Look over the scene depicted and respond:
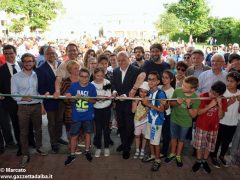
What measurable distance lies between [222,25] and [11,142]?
4533 cm

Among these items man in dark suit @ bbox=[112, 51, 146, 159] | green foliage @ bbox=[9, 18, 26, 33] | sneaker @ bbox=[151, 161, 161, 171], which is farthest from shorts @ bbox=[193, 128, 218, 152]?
green foliage @ bbox=[9, 18, 26, 33]

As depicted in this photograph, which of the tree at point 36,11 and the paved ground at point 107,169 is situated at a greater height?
the tree at point 36,11

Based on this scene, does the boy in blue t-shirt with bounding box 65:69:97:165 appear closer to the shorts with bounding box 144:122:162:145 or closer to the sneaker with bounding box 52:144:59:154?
the sneaker with bounding box 52:144:59:154

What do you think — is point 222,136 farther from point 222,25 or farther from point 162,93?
point 222,25

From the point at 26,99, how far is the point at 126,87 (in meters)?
1.84

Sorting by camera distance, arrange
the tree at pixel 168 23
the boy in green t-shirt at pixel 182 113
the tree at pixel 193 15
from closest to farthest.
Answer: the boy in green t-shirt at pixel 182 113 → the tree at pixel 168 23 → the tree at pixel 193 15

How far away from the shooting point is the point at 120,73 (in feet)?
17.3

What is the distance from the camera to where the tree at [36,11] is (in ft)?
106

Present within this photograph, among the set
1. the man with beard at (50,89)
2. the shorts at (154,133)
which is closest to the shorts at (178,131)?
the shorts at (154,133)

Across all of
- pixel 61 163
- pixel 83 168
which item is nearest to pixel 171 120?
pixel 83 168

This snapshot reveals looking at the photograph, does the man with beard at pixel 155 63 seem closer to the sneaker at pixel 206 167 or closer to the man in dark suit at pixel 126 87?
the man in dark suit at pixel 126 87

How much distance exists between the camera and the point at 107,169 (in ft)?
16.4

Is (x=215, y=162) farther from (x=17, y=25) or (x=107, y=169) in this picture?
(x=17, y=25)

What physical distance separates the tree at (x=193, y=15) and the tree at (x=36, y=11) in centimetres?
1881
